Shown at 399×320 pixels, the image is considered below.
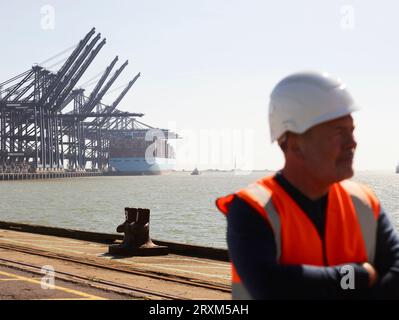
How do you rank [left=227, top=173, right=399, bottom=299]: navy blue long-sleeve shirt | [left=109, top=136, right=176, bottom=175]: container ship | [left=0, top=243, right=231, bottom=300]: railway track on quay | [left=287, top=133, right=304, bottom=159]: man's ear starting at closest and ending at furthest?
[left=227, top=173, right=399, bottom=299]: navy blue long-sleeve shirt < [left=287, top=133, right=304, bottom=159]: man's ear < [left=0, top=243, right=231, bottom=300]: railway track on quay < [left=109, top=136, right=176, bottom=175]: container ship

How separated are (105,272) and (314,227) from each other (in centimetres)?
829

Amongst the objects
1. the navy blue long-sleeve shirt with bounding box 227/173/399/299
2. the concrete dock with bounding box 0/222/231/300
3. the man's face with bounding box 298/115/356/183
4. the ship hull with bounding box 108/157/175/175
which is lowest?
the ship hull with bounding box 108/157/175/175

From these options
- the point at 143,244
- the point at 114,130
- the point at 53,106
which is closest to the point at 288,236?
the point at 143,244

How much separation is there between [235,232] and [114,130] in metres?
196

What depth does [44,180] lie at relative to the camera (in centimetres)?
12419

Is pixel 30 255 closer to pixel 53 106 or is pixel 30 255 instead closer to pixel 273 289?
pixel 273 289

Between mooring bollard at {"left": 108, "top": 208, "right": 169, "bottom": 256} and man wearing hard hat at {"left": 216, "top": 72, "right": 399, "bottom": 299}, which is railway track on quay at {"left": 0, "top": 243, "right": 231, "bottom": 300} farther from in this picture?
man wearing hard hat at {"left": 216, "top": 72, "right": 399, "bottom": 299}

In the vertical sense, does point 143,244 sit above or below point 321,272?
below

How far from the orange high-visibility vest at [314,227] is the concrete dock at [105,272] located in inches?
223

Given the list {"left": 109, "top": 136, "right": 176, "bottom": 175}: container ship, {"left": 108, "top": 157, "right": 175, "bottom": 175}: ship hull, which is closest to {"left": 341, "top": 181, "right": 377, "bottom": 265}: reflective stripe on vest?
{"left": 108, "top": 157, "right": 175, "bottom": 175}: ship hull

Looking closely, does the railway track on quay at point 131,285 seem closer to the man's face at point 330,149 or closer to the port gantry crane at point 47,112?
the man's face at point 330,149

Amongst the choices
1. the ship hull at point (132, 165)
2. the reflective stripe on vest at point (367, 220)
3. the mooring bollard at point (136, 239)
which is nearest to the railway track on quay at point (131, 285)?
the mooring bollard at point (136, 239)

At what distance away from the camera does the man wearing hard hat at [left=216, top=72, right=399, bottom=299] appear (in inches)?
79.2

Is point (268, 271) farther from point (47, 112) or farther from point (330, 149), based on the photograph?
point (47, 112)
